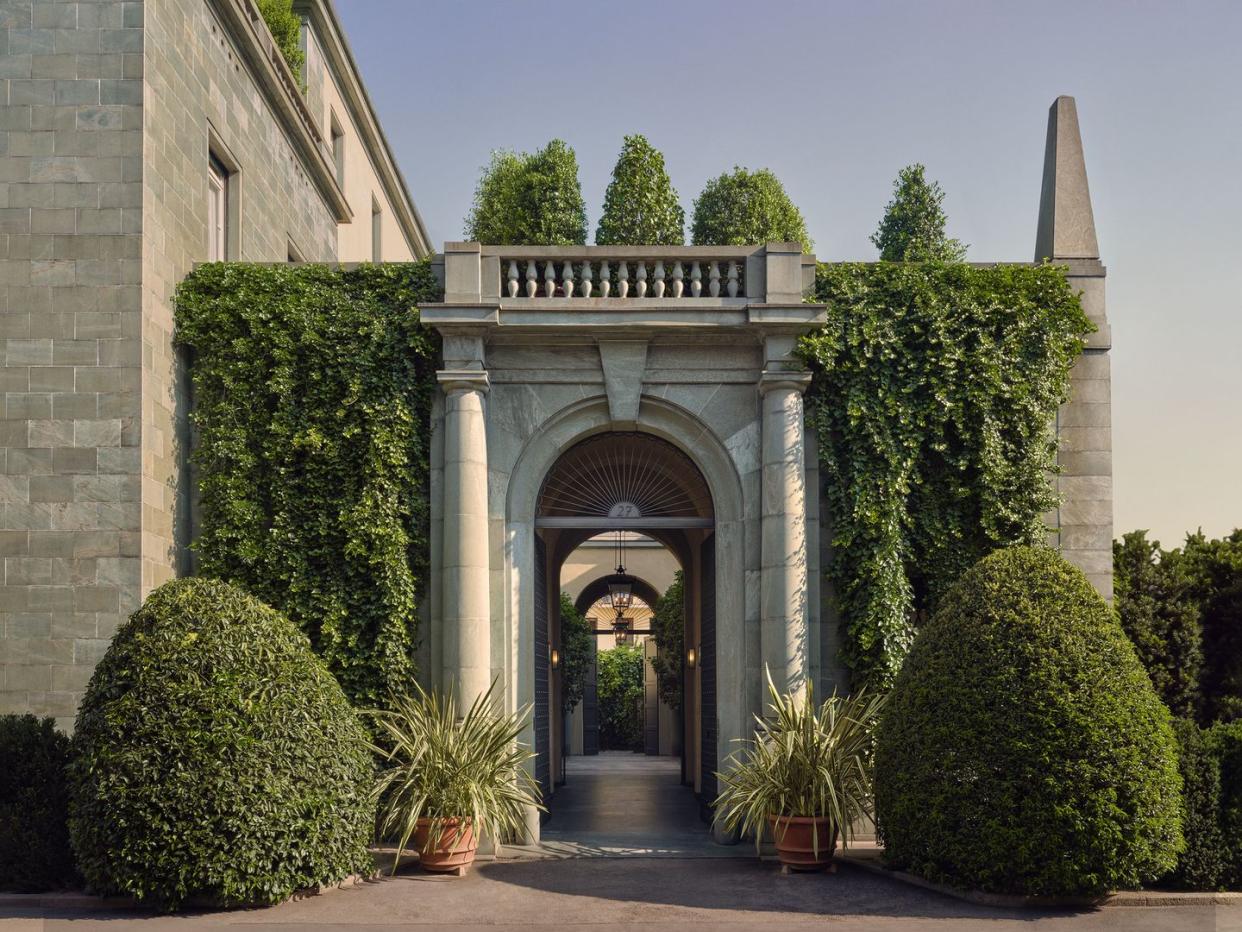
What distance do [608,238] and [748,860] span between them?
86.0ft

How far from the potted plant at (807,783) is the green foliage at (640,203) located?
83.0ft

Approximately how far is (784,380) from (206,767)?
7772 mm

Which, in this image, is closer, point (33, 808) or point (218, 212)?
point (33, 808)

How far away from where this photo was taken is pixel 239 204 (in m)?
17.2

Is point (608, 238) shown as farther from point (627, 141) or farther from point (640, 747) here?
point (640, 747)

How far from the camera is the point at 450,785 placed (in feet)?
41.7

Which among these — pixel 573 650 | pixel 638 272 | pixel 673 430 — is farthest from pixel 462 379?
pixel 573 650

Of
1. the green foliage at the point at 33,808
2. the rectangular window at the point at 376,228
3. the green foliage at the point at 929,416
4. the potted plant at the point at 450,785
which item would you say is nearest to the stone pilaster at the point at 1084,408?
the green foliage at the point at 929,416

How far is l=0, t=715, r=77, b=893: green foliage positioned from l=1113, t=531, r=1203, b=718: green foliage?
13.9 meters

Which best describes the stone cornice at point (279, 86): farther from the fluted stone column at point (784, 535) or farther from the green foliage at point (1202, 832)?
the green foliage at point (1202, 832)

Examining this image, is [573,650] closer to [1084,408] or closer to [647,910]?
[1084,408]

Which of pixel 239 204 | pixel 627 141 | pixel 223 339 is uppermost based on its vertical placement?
pixel 627 141

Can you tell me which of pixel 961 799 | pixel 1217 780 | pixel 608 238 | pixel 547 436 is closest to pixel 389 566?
pixel 547 436

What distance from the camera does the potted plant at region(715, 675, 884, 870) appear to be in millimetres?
12719
